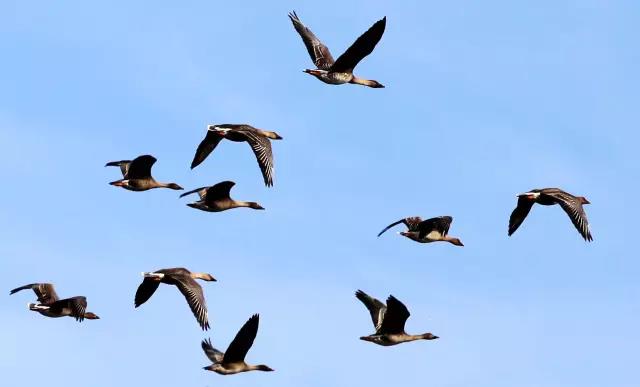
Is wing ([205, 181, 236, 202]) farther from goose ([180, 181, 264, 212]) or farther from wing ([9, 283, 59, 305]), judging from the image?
wing ([9, 283, 59, 305])

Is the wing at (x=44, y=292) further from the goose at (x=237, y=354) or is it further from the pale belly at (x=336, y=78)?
the pale belly at (x=336, y=78)

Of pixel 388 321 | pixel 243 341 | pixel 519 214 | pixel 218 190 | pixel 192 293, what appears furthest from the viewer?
pixel 218 190

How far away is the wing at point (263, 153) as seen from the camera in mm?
41281

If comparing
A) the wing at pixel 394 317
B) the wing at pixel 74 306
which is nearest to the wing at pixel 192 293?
the wing at pixel 74 306

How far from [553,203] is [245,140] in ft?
28.0

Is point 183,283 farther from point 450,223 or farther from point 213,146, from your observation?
point 450,223

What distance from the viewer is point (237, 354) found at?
132 ft

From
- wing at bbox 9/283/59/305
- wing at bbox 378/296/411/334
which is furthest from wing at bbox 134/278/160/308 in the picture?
wing at bbox 378/296/411/334

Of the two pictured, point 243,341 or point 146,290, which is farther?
point 146,290

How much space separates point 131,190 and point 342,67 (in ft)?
24.6

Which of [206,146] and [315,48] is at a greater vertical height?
[315,48]

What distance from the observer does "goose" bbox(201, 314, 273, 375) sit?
37.9 metres

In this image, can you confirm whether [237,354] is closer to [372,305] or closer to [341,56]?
[372,305]

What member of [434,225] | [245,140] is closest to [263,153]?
[245,140]
